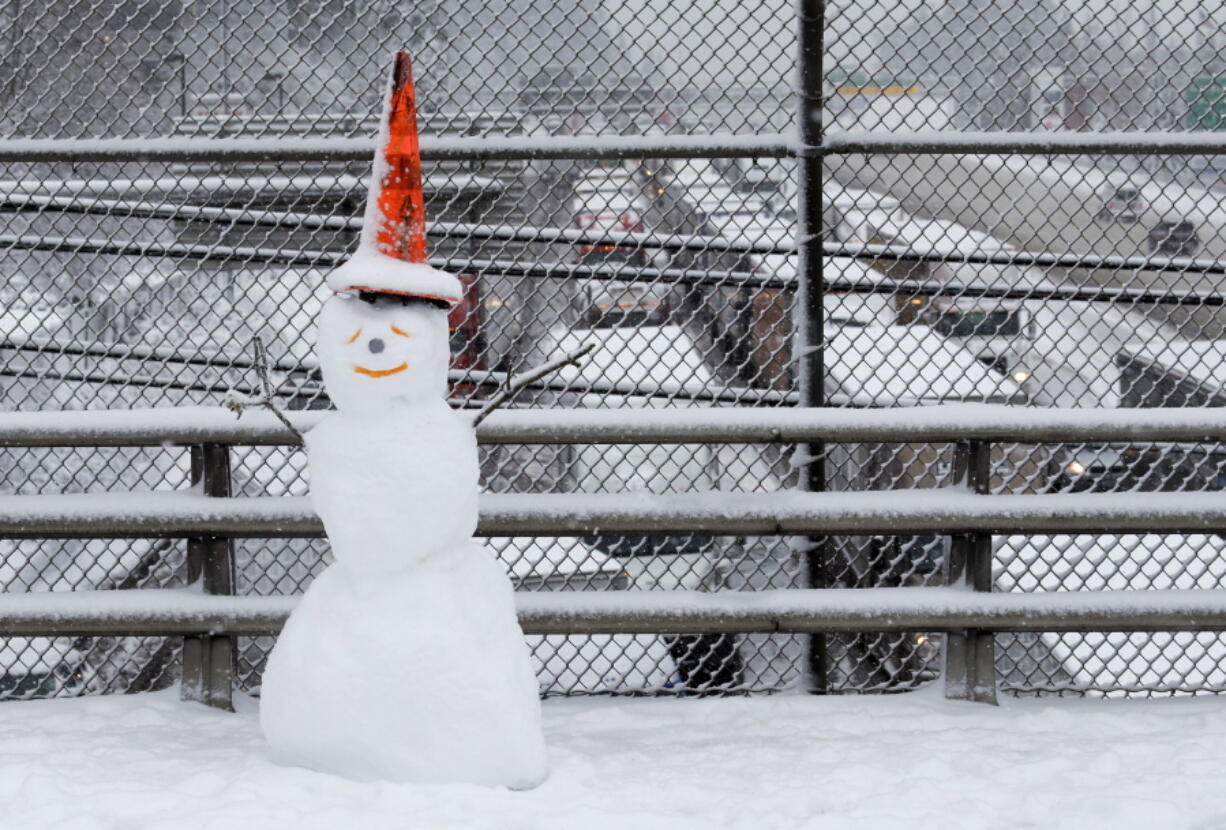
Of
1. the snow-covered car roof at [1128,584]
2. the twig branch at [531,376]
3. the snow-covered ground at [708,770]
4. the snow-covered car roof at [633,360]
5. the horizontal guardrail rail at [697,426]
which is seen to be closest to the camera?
the snow-covered ground at [708,770]

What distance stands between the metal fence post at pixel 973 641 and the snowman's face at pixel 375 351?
1809mm

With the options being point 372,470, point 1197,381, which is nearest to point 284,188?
point 372,470

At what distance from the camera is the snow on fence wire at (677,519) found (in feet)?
12.5

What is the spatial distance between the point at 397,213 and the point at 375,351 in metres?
0.36

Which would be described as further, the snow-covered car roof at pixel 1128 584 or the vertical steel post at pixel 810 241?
the snow-covered car roof at pixel 1128 584

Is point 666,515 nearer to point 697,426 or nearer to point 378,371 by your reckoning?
point 697,426

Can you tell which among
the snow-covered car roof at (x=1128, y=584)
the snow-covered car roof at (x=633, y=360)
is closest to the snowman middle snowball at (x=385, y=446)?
the snow-covered car roof at (x=633, y=360)

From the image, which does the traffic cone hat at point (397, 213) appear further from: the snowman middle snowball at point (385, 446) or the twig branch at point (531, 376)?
the twig branch at point (531, 376)

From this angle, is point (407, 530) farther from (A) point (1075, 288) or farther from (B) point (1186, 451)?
(B) point (1186, 451)

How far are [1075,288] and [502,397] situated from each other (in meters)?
2.38

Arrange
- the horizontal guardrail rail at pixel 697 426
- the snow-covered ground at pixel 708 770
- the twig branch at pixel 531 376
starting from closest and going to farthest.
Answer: the snow-covered ground at pixel 708 770 < the twig branch at pixel 531 376 < the horizontal guardrail rail at pixel 697 426

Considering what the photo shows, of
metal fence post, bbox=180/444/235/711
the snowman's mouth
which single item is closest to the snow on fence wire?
metal fence post, bbox=180/444/235/711

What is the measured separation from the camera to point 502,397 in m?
3.37

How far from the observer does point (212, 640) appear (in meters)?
3.90
